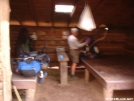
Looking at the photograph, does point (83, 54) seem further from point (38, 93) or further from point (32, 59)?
point (32, 59)

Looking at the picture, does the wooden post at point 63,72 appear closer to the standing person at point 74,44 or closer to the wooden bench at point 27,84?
the standing person at point 74,44

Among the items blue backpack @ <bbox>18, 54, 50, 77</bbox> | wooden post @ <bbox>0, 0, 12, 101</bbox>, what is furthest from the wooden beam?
wooden post @ <bbox>0, 0, 12, 101</bbox>

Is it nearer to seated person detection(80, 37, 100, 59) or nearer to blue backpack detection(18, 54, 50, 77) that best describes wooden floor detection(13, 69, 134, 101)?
seated person detection(80, 37, 100, 59)

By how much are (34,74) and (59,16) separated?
2917 mm

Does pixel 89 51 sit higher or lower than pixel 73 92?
higher

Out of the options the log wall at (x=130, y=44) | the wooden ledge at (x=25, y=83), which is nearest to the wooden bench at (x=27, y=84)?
the wooden ledge at (x=25, y=83)

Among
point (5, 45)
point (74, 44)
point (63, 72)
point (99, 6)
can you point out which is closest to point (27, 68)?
point (5, 45)

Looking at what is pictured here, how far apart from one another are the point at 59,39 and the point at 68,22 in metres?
0.80

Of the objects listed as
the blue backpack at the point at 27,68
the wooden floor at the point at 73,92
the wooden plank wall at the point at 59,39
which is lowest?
the wooden floor at the point at 73,92

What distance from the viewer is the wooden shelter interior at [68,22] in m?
4.55

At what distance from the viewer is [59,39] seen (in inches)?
252

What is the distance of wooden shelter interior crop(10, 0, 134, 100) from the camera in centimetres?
455

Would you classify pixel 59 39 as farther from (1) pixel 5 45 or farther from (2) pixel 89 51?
(1) pixel 5 45

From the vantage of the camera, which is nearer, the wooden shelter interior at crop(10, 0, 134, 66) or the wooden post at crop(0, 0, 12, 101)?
the wooden post at crop(0, 0, 12, 101)
